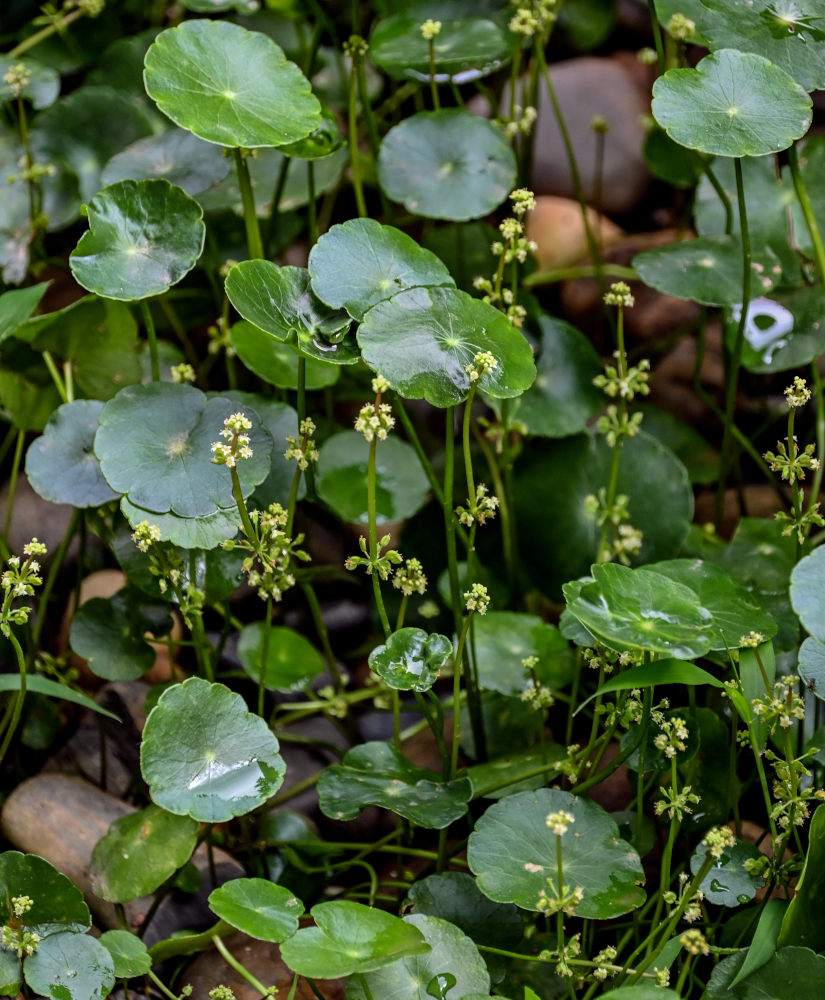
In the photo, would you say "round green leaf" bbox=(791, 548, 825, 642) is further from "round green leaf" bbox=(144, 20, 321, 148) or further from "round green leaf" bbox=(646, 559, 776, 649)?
"round green leaf" bbox=(144, 20, 321, 148)

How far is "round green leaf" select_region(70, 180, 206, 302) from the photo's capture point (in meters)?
1.18

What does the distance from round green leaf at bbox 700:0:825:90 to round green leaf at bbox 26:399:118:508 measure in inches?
36.9

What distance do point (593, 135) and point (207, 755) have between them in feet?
→ 4.93

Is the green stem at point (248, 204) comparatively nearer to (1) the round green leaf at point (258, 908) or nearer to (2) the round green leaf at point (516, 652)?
(2) the round green leaf at point (516, 652)

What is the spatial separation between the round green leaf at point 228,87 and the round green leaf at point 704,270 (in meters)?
0.52

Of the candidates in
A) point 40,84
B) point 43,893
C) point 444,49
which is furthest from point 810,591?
point 40,84

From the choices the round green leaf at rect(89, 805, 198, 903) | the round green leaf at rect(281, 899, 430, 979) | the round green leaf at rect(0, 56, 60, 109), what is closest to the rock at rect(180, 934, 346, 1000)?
the round green leaf at rect(89, 805, 198, 903)

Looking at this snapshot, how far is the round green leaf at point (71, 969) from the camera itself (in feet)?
3.24

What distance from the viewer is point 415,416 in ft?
5.72

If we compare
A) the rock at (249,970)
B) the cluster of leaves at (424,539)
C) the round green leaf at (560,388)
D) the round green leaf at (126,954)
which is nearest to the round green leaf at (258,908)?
the cluster of leaves at (424,539)

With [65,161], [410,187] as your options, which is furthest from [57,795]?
[65,161]

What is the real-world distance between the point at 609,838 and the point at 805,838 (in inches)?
11.6

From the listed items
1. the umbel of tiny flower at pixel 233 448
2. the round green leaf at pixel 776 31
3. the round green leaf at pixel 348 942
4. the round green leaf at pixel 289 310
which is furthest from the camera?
the round green leaf at pixel 776 31

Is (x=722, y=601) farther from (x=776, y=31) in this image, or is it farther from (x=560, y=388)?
(x=776, y=31)
